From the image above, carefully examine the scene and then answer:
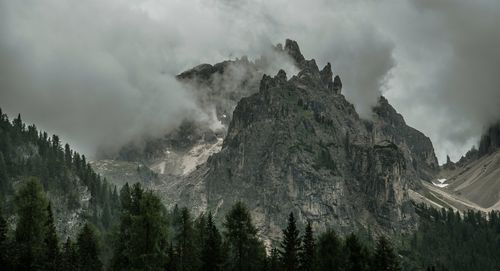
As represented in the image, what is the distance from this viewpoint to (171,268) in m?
107

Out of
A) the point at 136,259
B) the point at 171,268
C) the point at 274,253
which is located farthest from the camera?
the point at 274,253

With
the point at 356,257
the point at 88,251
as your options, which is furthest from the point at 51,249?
the point at 356,257

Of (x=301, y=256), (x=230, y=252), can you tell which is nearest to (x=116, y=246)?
(x=230, y=252)

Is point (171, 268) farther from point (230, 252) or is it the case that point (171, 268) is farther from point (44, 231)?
point (44, 231)

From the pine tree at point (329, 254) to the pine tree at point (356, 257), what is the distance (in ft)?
6.39

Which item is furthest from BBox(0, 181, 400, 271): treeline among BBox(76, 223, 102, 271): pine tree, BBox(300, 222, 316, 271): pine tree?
BBox(300, 222, 316, 271): pine tree

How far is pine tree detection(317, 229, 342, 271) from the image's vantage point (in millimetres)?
116250

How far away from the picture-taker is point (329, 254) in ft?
386

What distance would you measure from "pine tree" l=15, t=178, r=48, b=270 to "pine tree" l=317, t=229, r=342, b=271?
1878 inches

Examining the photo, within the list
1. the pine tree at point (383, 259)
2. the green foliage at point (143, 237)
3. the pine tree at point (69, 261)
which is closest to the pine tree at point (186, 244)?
the green foliage at point (143, 237)

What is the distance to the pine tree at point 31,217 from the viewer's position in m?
Answer: 105

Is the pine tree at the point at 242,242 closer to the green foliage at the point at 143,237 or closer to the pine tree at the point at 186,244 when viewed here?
the pine tree at the point at 186,244

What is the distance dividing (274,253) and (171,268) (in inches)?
1062

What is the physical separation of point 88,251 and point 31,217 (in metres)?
12.1
